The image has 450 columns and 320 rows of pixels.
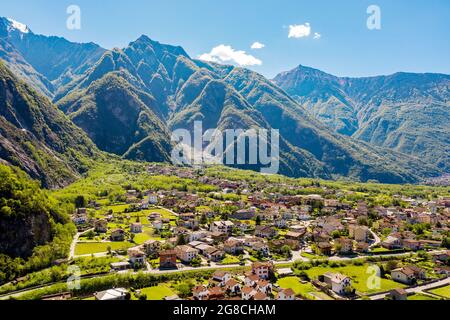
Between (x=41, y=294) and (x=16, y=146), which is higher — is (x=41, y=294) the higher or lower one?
the lower one

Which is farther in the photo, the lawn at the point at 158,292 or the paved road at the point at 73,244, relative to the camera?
the paved road at the point at 73,244

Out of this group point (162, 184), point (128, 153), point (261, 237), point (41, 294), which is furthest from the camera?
point (128, 153)

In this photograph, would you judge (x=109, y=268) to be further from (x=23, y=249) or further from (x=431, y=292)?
(x=431, y=292)

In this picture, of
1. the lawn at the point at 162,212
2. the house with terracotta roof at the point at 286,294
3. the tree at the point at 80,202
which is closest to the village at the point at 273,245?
the house with terracotta roof at the point at 286,294

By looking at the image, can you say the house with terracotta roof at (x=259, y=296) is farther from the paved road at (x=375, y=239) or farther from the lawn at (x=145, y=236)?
the paved road at (x=375, y=239)

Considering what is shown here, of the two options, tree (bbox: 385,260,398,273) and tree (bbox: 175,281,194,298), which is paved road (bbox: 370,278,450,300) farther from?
tree (bbox: 175,281,194,298)

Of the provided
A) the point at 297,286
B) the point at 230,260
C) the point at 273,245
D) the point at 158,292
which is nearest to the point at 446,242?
the point at 273,245

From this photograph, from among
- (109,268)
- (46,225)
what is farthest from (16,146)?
(109,268)
